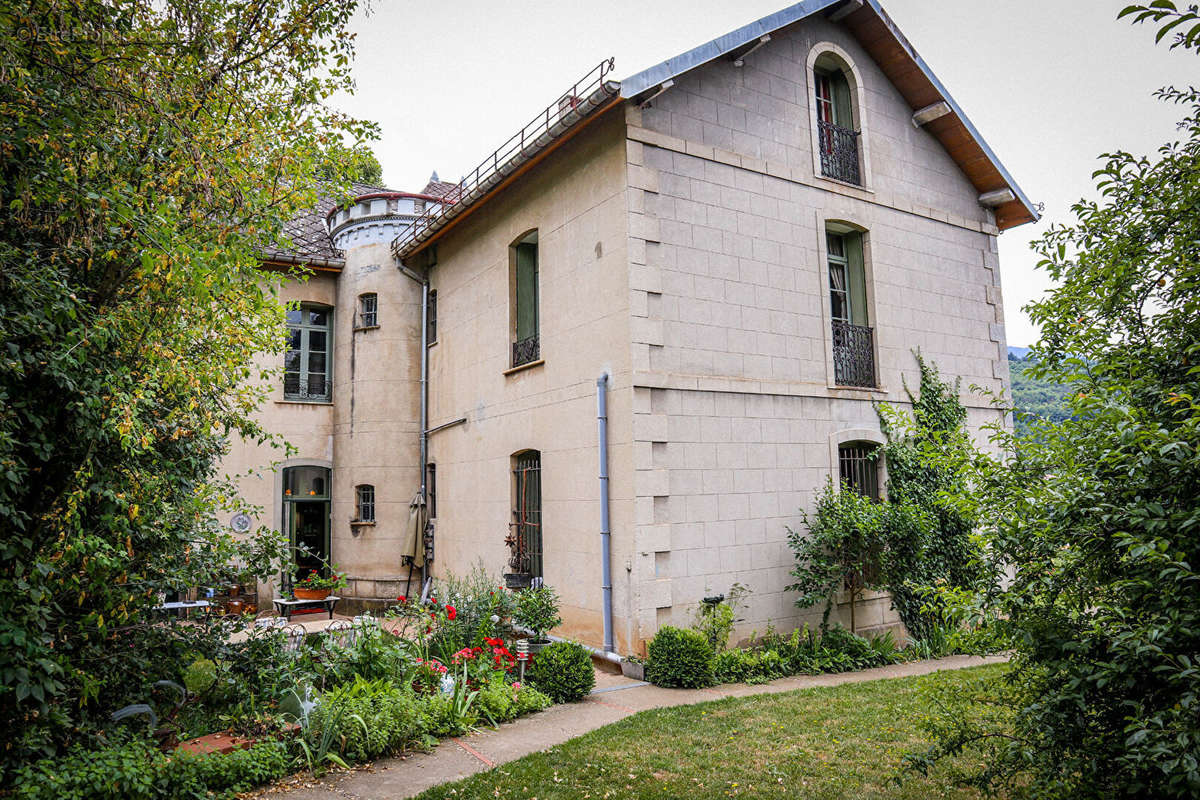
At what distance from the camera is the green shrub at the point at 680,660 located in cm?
828

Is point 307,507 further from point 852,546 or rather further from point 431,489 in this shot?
point 852,546

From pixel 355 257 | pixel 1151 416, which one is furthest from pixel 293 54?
pixel 355 257

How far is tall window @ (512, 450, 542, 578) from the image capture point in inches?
432

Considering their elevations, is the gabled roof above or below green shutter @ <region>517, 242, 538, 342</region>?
→ above

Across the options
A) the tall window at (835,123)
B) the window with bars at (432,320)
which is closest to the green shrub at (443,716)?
the window with bars at (432,320)

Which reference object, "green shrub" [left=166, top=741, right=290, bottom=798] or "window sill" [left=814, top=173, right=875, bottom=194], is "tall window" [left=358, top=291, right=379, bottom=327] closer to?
"window sill" [left=814, top=173, right=875, bottom=194]

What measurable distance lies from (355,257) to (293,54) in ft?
31.4

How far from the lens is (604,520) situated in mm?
9180

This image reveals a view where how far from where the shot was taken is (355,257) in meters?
15.0

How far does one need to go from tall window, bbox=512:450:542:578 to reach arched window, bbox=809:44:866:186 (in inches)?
249

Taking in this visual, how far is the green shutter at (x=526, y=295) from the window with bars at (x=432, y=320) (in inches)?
129

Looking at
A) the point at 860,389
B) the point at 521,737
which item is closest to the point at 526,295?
the point at 860,389

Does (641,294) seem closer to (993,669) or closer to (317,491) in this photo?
(993,669)

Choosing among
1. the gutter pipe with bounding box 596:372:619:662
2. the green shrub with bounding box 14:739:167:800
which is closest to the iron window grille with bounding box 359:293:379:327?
the gutter pipe with bounding box 596:372:619:662
